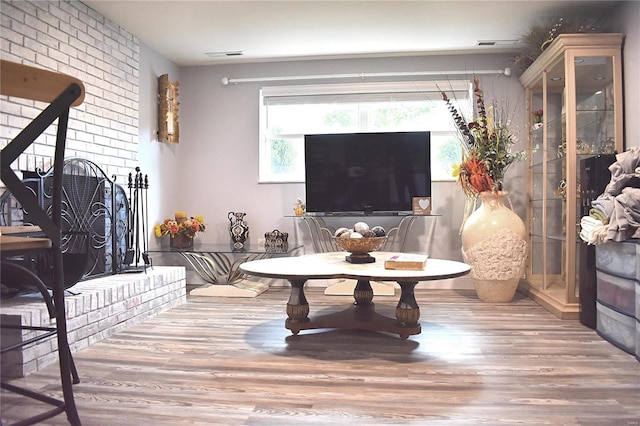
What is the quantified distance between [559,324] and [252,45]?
333 cm

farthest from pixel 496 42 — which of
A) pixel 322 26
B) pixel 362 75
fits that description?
pixel 322 26

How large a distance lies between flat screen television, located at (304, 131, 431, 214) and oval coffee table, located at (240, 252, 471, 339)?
142 centimetres

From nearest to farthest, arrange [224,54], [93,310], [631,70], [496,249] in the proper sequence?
[93,310] < [631,70] < [496,249] < [224,54]

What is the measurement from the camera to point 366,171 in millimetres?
4363

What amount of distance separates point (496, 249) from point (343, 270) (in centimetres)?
171

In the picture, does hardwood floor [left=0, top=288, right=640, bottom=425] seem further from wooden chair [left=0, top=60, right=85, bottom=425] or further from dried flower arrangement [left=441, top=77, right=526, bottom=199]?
dried flower arrangement [left=441, top=77, right=526, bottom=199]

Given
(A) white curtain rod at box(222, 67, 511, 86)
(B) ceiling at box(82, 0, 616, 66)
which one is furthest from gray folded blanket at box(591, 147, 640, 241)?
(A) white curtain rod at box(222, 67, 511, 86)

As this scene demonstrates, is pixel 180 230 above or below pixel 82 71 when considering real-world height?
below

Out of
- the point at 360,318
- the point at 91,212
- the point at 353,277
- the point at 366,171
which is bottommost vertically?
the point at 360,318

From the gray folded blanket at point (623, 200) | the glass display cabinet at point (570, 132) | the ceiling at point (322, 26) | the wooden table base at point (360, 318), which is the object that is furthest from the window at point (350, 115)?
the wooden table base at point (360, 318)

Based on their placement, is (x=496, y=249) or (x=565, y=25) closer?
(x=565, y=25)

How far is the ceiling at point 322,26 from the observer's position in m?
3.47

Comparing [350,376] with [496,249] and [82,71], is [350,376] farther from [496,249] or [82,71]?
[82,71]

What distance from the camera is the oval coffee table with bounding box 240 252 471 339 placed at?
96.8 inches
